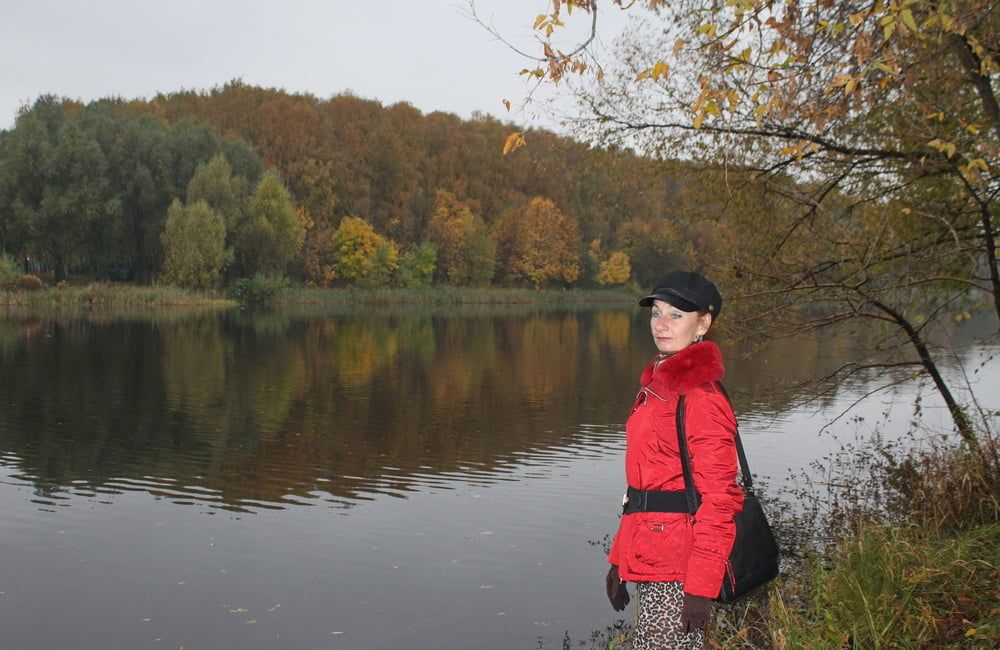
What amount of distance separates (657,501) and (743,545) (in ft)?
1.12

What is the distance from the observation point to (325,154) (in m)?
85.5

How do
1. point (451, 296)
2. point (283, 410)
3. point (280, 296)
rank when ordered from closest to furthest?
point (283, 410)
point (280, 296)
point (451, 296)

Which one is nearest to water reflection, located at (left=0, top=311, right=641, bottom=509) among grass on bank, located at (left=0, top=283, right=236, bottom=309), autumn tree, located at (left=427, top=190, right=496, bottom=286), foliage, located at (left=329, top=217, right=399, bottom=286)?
grass on bank, located at (left=0, top=283, right=236, bottom=309)

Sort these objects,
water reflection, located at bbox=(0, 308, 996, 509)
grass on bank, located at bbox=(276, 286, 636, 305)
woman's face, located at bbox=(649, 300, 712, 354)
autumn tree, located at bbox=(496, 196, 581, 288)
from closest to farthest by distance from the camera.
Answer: woman's face, located at bbox=(649, 300, 712, 354) → water reflection, located at bbox=(0, 308, 996, 509) → grass on bank, located at bbox=(276, 286, 636, 305) → autumn tree, located at bbox=(496, 196, 581, 288)

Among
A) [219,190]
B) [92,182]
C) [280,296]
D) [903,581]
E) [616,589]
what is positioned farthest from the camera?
→ [280,296]

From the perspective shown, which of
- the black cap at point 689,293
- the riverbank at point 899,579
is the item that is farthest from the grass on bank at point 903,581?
the black cap at point 689,293

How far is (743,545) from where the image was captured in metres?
3.34

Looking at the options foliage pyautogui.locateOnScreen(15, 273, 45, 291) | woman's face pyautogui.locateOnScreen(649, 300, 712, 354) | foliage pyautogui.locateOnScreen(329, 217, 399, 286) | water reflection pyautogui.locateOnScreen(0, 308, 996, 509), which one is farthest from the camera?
foliage pyautogui.locateOnScreen(329, 217, 399, 286)

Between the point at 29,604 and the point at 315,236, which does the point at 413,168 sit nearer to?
the point at 315,236

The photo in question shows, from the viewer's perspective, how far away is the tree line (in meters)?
60.8

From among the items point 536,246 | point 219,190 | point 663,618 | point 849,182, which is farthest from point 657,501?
point 536,246

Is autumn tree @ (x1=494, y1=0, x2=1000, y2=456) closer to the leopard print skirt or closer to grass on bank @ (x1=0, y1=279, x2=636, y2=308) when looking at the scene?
the leopard print skirt

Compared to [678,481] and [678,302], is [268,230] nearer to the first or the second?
[678,302]

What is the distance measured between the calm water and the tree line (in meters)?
17.5
